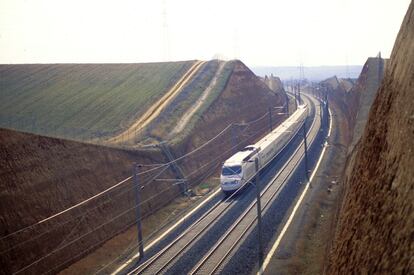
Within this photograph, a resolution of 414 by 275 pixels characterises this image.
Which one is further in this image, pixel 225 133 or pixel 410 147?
pixel 225 133

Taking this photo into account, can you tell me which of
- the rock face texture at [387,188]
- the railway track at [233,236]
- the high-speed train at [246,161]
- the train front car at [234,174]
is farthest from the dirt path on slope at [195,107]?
the rock face texture at [387,188]

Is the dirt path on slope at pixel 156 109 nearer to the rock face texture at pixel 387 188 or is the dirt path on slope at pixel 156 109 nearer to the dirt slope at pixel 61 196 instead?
the dirt slope at pixel 61 196

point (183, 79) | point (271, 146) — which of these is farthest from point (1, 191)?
point (183, 79)

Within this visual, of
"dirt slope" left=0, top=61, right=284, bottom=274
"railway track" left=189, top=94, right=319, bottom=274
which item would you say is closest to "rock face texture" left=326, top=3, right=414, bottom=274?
"railway track" left=189, top=94, right=319, bottom=274

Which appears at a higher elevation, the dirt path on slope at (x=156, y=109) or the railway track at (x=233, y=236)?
the dirt path on slope at (x=156, y=109)

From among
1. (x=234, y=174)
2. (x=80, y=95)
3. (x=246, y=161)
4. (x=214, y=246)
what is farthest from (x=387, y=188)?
(x=80, y=95)

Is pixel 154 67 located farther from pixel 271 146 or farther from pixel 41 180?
pixel 41 180
